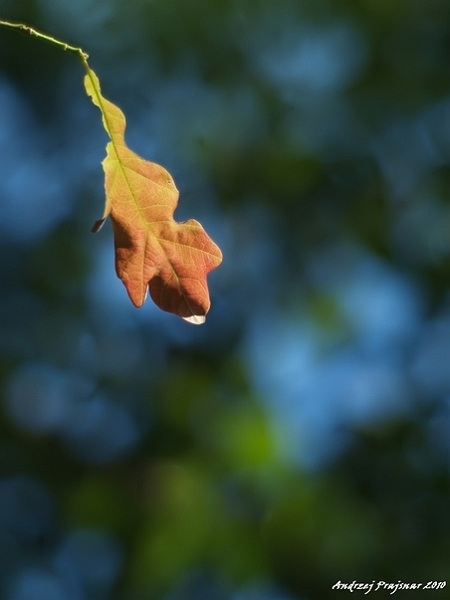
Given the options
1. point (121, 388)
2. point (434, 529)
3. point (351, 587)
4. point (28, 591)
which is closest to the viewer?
point (351, 587)

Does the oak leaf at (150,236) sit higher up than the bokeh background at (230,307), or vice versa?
the bokeh background at (230,307)

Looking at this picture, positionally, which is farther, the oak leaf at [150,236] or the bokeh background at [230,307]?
the bokeh background at [230,307]

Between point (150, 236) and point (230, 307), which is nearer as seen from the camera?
point (150, 236)

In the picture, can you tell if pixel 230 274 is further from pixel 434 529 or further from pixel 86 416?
pixel 434 529

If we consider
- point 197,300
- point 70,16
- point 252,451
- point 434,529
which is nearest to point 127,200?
point 197,300
